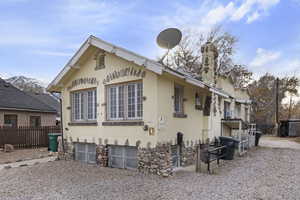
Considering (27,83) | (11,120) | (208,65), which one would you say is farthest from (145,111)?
(27,83)

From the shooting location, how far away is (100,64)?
31.3ft

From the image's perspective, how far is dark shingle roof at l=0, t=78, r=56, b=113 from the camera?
1708 centimetres

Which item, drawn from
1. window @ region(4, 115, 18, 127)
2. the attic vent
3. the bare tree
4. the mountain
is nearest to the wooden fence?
Result: window @ region(4, 115, 18, 127)

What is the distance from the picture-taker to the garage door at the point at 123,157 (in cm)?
848

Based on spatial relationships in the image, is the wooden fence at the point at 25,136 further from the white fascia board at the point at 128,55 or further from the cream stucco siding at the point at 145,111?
the white fascia board at the point at 128,55

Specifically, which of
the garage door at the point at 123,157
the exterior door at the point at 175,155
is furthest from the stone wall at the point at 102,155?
the exterior door at the point at 175,155

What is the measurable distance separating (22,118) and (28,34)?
24.0ft

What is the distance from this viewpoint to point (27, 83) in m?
43.8

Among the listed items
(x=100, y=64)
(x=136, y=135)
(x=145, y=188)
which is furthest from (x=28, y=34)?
(x=145, y=188)

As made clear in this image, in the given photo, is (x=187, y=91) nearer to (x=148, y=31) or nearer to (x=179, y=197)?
(x=179, y=197)

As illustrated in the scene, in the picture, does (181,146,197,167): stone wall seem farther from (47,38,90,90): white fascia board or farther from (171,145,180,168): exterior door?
(47,38,90,90): white fascia board

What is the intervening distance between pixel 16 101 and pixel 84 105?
1079 cm

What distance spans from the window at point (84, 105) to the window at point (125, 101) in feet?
3.20

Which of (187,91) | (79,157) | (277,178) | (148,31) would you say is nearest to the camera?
(277,178)
